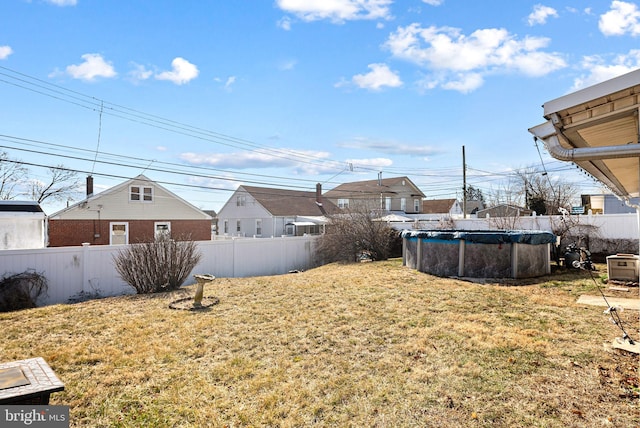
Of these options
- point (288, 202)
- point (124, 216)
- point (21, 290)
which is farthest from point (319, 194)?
point (21, 290)

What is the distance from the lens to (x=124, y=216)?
20188mm

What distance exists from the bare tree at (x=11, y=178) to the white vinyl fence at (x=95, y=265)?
21.7 m

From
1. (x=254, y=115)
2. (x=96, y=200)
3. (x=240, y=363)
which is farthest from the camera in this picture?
(x=96, y=200)

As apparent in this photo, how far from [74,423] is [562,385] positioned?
176 inches

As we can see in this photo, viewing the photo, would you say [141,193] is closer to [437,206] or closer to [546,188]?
[546,188]

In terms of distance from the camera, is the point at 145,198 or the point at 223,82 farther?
the point at 145,198

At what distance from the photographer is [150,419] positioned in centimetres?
314

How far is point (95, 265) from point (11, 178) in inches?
918

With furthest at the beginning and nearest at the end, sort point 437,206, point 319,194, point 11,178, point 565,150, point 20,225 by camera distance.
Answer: point 437,206 → point 319,194 → point 11,178 → point 20,225 → point 565,150

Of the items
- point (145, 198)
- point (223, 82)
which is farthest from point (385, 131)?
point (145, 198)

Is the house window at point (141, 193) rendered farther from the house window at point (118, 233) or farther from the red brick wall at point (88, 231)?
the house window at point (118, 233)

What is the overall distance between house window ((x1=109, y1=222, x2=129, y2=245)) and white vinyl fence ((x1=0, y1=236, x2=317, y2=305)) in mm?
10544

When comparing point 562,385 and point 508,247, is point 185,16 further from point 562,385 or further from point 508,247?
point 562,385

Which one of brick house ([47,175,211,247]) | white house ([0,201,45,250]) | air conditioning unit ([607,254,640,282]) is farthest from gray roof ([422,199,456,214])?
white house ([0,201,45,250])
